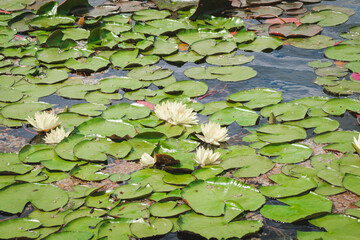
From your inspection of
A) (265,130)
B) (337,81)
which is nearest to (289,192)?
(265,130)

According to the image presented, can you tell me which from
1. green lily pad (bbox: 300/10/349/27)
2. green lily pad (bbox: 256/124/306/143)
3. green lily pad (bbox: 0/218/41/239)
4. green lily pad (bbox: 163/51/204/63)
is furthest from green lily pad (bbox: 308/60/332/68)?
green lily pad (bbox: 0/218/41/239)

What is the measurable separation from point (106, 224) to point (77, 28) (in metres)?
3.59

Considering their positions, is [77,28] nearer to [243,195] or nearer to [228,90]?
[228,90]

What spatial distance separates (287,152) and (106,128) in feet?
4.61

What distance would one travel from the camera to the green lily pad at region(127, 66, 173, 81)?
4039mm

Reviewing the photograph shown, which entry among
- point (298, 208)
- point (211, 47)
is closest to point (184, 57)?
point (211, 47)

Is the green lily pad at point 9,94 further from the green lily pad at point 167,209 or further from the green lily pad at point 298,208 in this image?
the green lily pad at point 298,208

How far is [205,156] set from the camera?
275cm

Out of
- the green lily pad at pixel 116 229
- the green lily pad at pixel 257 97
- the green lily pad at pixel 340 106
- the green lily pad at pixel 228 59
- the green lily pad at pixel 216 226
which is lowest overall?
the green lily pad at pixel 116 229

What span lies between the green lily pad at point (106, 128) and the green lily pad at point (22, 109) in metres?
0.58

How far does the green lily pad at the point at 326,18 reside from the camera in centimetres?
504

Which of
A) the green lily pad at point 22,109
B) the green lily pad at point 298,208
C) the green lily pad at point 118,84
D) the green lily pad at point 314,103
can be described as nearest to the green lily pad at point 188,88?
the green lily pad at point 118,84

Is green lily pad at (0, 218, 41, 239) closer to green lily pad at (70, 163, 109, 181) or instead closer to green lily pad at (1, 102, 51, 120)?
green lily pad at (70, 163, 109, 181)

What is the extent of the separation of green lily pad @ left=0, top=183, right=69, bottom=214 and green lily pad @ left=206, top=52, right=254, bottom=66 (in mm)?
2272
